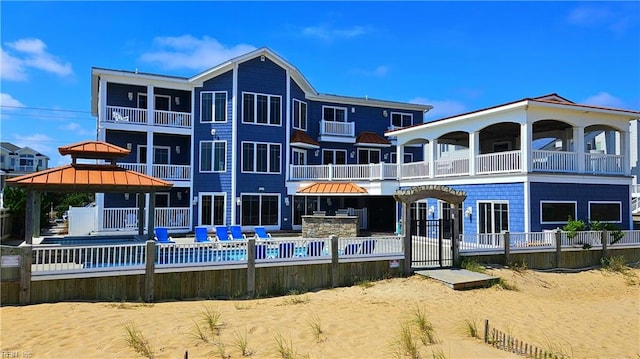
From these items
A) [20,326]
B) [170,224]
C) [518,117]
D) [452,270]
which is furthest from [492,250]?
[170,224]

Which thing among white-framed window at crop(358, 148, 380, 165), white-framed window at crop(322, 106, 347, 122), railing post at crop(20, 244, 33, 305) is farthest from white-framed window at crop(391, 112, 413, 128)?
railing post at crop(20, 244, 33, 305)

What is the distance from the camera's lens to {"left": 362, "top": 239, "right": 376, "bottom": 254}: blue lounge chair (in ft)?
46.4

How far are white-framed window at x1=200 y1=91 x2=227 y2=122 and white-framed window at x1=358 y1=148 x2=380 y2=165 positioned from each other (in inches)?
378

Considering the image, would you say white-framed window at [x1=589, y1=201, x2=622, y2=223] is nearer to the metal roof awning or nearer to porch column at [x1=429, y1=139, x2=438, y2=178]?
porch column at [x1=429, y1=139, x2=438, y2=178]

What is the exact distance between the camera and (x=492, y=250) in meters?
15.7

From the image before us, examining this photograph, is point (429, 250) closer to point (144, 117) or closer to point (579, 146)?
point (579, 146)

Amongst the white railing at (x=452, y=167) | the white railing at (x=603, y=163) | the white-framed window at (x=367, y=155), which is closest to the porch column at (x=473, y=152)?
the white railing at (x=452, y=167)

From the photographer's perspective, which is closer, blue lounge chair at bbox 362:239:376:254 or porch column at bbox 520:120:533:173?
blue lounge chair at bbox 362:239:376:254

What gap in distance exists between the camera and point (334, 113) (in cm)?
2881

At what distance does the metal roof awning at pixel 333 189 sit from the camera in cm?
2397

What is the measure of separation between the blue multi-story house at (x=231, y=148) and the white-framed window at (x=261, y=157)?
60mm

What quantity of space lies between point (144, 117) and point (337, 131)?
11670 millimetres

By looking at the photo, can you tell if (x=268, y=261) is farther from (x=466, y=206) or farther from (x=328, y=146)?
(x=328, y=146)

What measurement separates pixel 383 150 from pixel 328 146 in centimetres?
409
